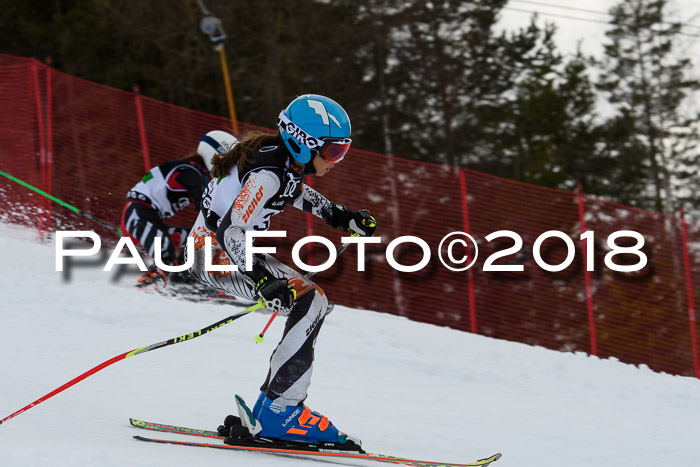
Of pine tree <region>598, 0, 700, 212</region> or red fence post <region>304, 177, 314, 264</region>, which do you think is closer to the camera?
red fence post <region>304, 177, 314, 264</region>

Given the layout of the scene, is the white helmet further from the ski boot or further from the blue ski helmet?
the ski boot

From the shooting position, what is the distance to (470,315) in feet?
32.1

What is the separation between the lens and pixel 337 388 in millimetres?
5332

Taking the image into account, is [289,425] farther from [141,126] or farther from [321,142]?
[141,126]

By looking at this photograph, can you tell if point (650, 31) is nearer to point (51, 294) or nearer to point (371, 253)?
point (371, 253)

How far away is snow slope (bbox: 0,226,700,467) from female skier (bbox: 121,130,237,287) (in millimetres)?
525

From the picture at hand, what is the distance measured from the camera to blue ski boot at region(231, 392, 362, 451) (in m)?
3.58

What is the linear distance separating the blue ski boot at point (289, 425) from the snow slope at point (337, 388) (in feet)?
0.50

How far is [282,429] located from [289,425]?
0.12 ft

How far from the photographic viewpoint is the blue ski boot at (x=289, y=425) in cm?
358

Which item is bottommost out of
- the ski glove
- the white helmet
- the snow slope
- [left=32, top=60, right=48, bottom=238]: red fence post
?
the snow slope

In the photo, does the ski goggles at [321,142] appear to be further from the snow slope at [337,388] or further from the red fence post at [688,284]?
the red fence post at [688,284]

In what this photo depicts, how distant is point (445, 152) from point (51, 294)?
1352 centimetres

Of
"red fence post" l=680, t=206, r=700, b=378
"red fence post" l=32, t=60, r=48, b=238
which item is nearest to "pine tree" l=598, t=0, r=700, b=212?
"red fence post" l=680, t=206, r=700, b=378
